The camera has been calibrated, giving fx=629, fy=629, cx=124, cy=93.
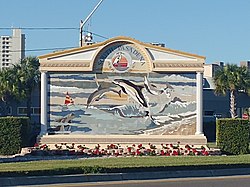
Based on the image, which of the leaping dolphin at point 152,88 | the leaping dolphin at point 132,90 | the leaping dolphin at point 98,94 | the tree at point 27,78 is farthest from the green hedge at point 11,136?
the tree at point 27,78

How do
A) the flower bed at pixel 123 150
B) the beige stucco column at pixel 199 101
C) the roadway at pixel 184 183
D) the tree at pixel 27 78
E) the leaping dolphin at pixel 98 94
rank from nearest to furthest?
the roadway at pixel 184 183 → the flower bed at pixel 123 150 → the beige stucco column at pixel 199 101 → the leaping dolphin at pixel 98 94 → the tree at pixel 27 78

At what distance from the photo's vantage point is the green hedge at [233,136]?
40688mm

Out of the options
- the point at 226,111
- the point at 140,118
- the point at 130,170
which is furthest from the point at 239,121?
the point at 226,111

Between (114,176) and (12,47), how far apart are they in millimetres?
95197

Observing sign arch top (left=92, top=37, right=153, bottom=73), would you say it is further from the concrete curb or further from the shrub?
the concrete curb

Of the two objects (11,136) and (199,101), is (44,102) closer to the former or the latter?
(11,136)

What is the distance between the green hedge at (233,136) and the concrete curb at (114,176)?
54.3 feet

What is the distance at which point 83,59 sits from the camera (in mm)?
41406

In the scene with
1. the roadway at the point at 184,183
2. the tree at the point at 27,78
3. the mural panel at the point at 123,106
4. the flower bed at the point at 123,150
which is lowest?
the flower bed at the point at 123,150

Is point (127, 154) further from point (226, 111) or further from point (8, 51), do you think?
point (8, 51)

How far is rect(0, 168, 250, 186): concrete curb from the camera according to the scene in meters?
19.8

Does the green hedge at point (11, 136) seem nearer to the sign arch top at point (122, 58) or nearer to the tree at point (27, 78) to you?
the sign arch top at point (122, 58)

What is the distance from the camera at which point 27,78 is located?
54.1 meters

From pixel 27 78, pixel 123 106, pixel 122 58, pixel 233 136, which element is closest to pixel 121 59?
pixel 122 58
